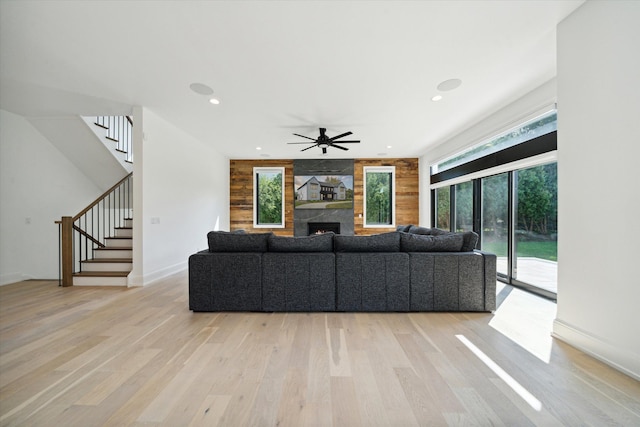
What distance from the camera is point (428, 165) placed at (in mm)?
Answer: 6559

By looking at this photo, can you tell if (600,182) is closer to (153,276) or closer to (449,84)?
(449,84)

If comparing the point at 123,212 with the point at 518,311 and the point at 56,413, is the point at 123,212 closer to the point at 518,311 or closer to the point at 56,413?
the point at 56,413

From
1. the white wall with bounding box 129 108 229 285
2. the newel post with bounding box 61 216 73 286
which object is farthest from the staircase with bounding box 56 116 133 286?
the white wall with bounding box 129 108 229 285

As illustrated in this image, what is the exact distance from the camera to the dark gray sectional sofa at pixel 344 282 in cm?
272

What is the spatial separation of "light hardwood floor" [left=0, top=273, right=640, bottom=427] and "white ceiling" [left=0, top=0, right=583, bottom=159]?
282cm

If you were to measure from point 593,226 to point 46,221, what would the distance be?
7810 millimetres

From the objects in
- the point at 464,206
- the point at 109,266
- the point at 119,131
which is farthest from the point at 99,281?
the point at 464,206

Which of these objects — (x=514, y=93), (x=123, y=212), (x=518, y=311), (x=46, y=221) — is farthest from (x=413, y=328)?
(x=46, y=221)

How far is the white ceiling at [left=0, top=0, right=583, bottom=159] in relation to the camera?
200 centimetres

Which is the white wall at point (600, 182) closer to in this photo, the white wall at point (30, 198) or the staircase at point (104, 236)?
the staircase at point (104, 236)

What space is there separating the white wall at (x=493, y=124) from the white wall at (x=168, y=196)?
576cm

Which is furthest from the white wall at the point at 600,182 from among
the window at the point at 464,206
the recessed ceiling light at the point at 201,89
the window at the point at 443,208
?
the recessed ceiling light at the point at 201,89

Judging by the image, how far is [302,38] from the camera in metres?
2.28

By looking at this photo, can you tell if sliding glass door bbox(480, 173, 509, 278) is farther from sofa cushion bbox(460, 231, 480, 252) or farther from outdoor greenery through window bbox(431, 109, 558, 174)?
sofa cushion bbox(460, 231, 480, 252)
